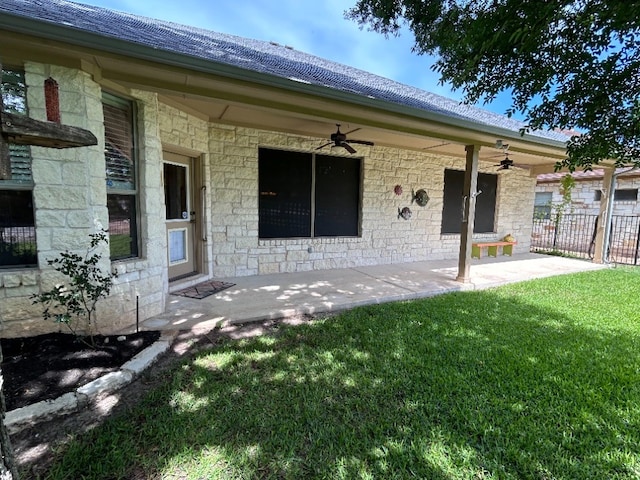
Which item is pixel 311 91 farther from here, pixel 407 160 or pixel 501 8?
pixel 407 160

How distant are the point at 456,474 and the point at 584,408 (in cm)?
122

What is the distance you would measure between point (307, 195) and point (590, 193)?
11.3 meters

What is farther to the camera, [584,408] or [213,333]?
[213,333]

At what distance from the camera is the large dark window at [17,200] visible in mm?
2564

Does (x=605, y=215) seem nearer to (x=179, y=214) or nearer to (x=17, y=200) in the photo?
(x=179, y=214)

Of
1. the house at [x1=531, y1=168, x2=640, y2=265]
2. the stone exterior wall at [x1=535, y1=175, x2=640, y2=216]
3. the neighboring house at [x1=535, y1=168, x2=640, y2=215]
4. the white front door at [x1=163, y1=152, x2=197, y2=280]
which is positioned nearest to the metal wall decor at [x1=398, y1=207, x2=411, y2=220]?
the white front door at [x1=163, y1=152, x2=197, y2=280]

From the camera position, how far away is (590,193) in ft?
36.7

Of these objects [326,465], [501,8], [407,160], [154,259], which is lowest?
[326,465]

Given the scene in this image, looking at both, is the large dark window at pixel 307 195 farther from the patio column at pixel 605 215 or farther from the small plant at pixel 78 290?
the patio column at pixel 605 215

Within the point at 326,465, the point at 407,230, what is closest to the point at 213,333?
the point at 326,465

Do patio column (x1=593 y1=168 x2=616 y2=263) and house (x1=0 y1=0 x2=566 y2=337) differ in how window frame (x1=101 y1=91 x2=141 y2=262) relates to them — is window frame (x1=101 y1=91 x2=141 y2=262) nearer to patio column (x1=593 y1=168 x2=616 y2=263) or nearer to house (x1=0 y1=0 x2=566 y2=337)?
house (x1=0 y1=0 x2=566 y2=337)

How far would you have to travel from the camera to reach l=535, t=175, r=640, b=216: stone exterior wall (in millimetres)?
10078

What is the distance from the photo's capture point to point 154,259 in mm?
3529

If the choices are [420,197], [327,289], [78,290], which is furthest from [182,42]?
[420,197]
